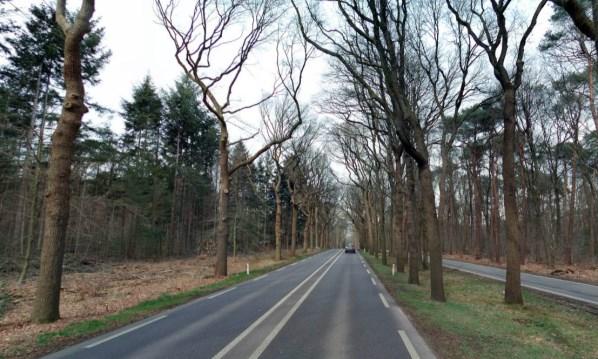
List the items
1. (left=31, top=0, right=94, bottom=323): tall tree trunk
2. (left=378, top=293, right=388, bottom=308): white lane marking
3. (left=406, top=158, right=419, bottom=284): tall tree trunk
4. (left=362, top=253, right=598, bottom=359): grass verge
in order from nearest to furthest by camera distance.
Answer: (left=362, top=253, right=598, bottom=359): grass verge < (left=31, top=0, right=94, bottom=323): tall tree trunk < (left=378, top=293, right=388, bottom=308): white lane marking < (left=406, top=158, right=419, bottom=284): tall tree trunk

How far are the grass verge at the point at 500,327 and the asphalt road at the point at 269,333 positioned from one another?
0.52 meters

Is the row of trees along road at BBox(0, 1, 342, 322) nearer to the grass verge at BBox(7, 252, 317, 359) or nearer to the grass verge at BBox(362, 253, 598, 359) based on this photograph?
the grass verge at BBox(7, 252, 317, 359)

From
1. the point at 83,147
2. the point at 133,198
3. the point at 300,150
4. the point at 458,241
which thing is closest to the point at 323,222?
the point at 458,241

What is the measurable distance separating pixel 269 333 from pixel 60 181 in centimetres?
598

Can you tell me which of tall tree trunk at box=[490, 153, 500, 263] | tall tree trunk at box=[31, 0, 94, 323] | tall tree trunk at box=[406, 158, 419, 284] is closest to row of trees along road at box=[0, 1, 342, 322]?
tall tree trunk at box=[31, 0, 94, 323]

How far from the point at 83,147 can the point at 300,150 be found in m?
19.1

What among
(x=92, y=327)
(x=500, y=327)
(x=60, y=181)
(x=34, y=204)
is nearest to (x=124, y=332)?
(x=92, y=327)

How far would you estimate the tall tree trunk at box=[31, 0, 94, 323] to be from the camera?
26.9 ft

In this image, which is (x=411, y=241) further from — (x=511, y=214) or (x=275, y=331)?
(x=275, y=331)

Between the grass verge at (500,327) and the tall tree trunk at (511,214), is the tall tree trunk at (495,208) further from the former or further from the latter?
the tall tree trunk at (511,214)

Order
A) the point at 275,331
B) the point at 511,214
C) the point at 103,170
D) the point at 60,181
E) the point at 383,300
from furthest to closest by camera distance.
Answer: the point at 103,170 → the point at 383,300 → the point at 511,214 → the point at 60,181 → the point at 275,331

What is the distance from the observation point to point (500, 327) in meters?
7.65

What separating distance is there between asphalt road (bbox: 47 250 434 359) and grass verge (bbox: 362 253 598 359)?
1.71 ft

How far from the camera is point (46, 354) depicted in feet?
19.0
